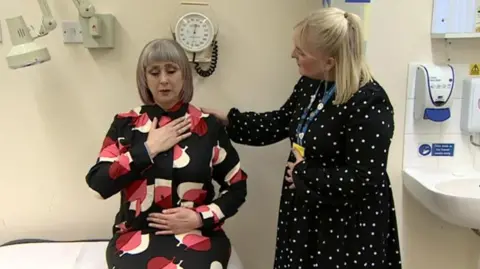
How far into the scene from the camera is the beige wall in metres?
2.12

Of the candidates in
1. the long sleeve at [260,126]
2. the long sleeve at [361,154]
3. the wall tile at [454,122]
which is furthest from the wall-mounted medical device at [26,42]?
the wall tile at [454,122]

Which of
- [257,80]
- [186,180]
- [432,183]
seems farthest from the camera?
[257,80]

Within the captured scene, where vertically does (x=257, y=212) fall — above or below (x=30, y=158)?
below

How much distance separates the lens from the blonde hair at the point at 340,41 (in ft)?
5.13

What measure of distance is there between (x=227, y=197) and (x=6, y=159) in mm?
994

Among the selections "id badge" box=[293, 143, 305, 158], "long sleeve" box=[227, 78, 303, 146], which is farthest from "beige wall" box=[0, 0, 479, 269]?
"id badge" box=[293, 143, 305, 158]

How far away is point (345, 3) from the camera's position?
6.19 ft

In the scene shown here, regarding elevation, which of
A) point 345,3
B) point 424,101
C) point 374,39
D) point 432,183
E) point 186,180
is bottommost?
point 432,183

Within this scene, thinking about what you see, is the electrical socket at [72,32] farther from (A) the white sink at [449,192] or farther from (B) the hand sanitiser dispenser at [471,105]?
(B) the hand sanitiser dispenser at [471,105]

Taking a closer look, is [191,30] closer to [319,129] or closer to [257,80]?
[257,80]

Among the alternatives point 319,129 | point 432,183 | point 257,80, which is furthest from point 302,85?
point 432,183

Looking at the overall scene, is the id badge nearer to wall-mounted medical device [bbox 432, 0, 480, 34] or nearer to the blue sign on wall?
the blue sign on wall

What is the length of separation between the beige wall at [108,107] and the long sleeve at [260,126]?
0.93 feet

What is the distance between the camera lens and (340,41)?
61.6 inches
